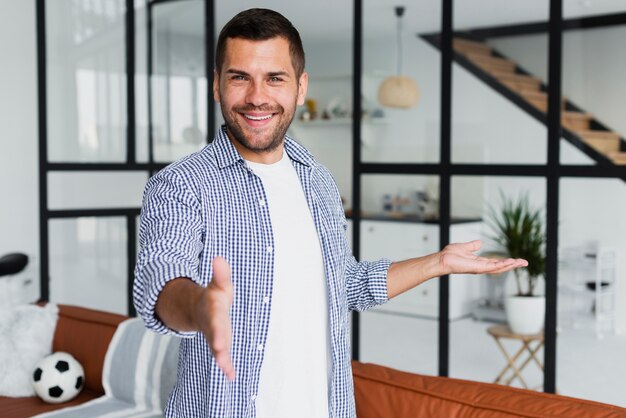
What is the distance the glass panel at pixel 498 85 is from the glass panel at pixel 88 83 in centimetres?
200

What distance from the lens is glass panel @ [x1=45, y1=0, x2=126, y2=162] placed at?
4.35 meters

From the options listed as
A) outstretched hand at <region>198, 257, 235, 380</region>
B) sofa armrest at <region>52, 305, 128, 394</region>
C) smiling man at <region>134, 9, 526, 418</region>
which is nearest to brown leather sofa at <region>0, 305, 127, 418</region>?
sofa armrest at <region>52, 305, 128, 394</region>

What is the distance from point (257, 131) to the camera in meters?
1.46

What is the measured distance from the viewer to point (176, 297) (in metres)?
1.10

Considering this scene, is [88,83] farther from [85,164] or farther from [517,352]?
[517,352]

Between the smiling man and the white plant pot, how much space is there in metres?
1.47

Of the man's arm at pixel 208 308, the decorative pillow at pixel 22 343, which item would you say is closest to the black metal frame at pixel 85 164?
the decorative pillow at pixel 22 343

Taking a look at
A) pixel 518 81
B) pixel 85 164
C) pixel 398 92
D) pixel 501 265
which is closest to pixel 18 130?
pixel 85 164

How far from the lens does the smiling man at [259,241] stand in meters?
1.39

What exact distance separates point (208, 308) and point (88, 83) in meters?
3.68

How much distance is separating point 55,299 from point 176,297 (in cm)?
357

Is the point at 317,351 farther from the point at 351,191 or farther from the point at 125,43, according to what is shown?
the point at 125,43

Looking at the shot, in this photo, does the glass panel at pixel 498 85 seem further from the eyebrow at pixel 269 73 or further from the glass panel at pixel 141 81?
the glass panel at pixel 141 81

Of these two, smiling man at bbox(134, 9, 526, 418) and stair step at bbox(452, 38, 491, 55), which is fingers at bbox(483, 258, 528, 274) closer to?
smiling man at bbox(134, 9, 526, 418)
